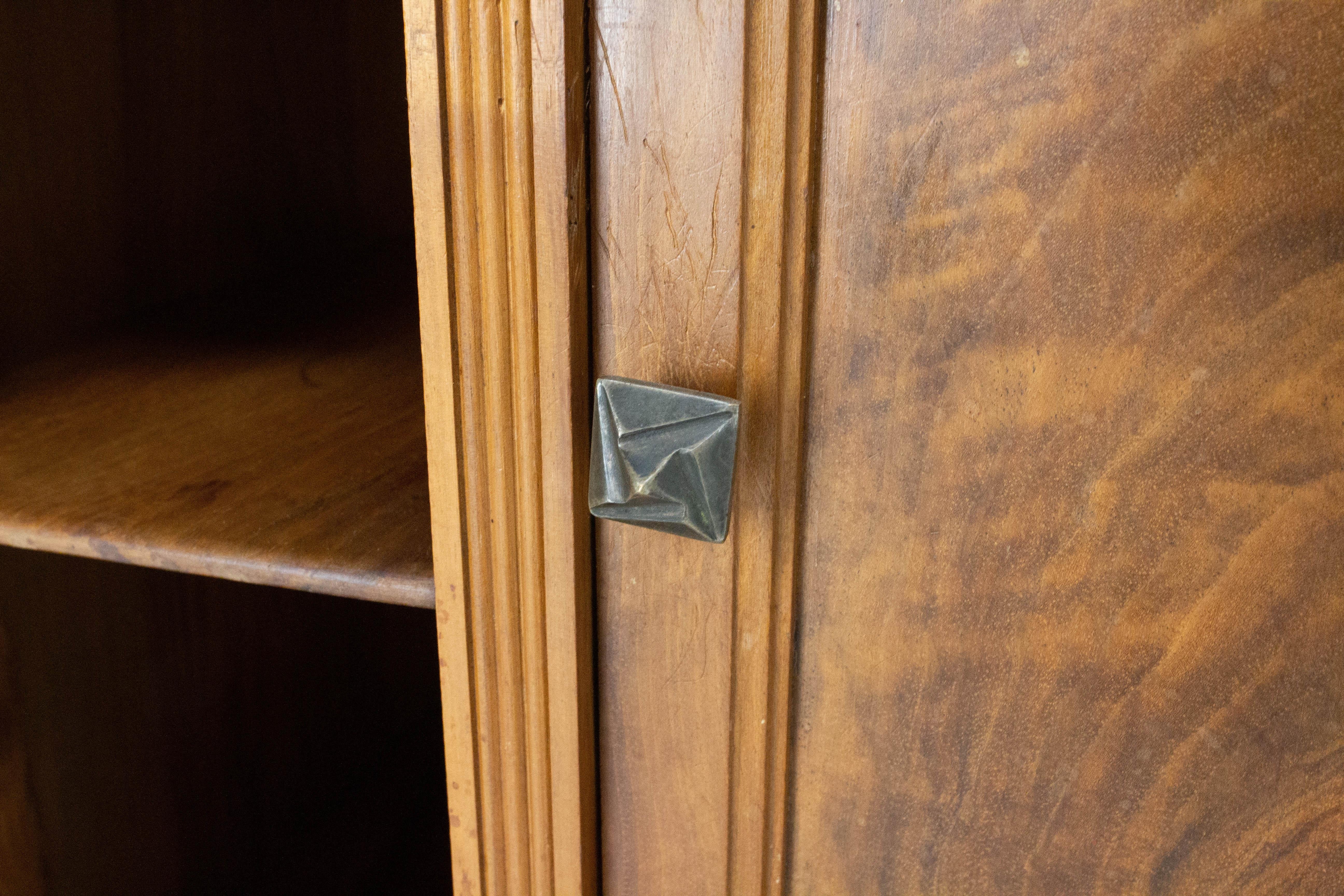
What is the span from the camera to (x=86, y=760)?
0.77 metres

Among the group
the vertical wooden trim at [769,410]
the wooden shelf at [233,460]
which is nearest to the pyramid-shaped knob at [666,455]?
the vertical wooden trim at [769,410]

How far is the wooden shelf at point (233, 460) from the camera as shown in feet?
1.73

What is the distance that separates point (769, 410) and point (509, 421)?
11cm

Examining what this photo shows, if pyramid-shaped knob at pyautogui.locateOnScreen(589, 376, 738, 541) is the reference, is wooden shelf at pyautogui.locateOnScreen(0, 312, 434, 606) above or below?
below

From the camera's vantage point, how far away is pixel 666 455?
384 mm

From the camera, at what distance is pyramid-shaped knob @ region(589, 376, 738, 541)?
0.38 metres

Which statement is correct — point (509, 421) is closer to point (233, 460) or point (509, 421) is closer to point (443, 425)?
point (443, 425)

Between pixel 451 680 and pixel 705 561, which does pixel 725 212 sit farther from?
pixel 451 680

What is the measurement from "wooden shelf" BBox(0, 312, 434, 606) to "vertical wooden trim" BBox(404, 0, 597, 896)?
0.19 ft

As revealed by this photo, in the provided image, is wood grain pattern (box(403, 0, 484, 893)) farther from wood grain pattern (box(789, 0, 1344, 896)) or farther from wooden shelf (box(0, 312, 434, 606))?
wood grain pattern (box(789, 0, 1344, 896))

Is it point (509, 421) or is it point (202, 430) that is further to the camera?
point (202, 430)

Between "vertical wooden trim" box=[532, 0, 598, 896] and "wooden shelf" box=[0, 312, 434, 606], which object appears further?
"wooden shelf" box=[0, 312, 434, 606]

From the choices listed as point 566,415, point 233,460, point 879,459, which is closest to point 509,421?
point 566,415

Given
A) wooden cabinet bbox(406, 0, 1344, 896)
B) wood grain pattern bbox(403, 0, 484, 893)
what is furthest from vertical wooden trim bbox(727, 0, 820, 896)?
wood grain pattern bbox(403, 0, 484, 893)
